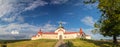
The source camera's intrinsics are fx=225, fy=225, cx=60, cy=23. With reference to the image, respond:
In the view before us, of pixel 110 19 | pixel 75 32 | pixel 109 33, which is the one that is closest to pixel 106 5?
pixel 110 19

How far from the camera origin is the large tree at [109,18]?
57281 mm

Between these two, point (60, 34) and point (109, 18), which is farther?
point (60, 34)

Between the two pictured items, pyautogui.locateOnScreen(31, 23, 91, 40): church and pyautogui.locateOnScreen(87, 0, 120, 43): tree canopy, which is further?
pyautogui.locateOnScreen(31, 23, 91, 40): church

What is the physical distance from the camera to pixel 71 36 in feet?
470

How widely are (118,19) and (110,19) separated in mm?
3357

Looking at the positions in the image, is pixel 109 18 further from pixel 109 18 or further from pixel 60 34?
pixel 60 34

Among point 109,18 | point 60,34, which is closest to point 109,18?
point 109,18

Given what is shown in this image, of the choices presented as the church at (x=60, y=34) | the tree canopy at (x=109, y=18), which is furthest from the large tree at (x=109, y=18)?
the church at (x=60, y=34)

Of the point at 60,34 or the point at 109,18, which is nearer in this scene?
the point at 109,18

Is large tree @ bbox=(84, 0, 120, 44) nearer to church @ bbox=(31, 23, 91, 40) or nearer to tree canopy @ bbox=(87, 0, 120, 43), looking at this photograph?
tree canopy @ bbox=(87, 0, 120, 43)

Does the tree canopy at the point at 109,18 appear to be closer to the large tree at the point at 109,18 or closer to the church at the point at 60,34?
the large tree at the point at 109,18

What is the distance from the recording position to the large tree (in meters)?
57.3

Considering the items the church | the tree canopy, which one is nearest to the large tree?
the tree canopy

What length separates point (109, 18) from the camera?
5991cm
